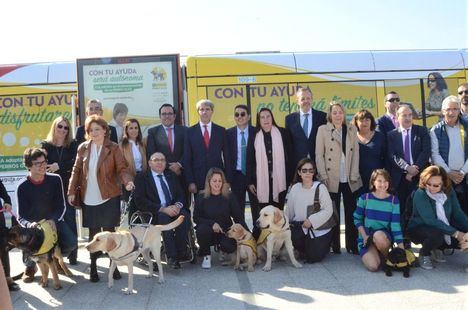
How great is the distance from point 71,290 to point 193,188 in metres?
1.98

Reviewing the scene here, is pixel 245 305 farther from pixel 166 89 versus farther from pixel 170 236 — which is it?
pixel 166 89

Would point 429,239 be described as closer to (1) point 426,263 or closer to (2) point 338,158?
(1) point 426,263

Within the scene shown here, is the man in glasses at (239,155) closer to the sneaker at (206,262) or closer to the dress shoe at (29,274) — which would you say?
the sneaker at (206,262)

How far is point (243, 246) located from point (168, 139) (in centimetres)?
190

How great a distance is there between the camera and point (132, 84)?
7824mm

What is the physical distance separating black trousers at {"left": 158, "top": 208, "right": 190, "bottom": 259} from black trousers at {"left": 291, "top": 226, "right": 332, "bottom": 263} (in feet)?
4.40

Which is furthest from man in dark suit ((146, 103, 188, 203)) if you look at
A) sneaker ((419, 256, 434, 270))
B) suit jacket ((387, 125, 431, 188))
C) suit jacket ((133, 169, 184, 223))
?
sneaker ((419, 256, 434, 270))

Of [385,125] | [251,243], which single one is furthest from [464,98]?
[251,243]

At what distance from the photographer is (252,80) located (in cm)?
876

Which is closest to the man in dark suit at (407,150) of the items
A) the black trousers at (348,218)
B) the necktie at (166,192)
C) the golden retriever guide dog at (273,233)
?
the black trousers at (348,218)

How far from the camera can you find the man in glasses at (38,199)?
202 inches

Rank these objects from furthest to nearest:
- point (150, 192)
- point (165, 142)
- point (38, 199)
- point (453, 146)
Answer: point (165, 142)
point (453, 146)
point (150, 192)
point (38, 199)

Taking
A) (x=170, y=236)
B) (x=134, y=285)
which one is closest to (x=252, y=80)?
(x=170, y=236)

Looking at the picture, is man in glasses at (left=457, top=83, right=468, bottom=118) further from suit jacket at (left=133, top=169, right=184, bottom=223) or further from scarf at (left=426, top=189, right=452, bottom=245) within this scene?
suit jacket at (left=133, top=169, right=184, bottom=223)
